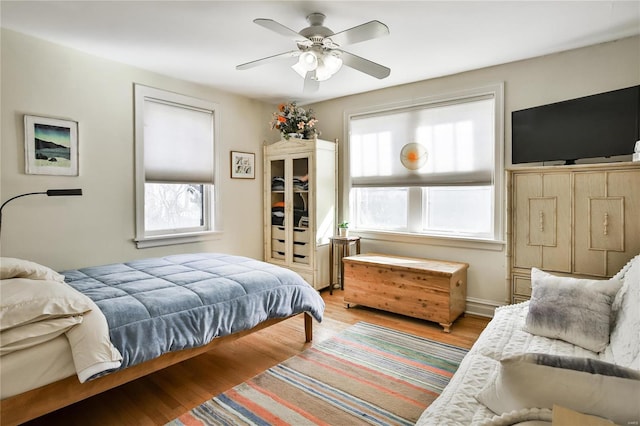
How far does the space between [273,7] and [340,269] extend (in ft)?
10.3

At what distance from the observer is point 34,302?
1.58 metres

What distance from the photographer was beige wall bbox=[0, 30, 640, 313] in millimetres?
2785

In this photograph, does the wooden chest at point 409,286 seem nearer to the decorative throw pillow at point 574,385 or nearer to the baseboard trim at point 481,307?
the baseboard trim at point 481,307

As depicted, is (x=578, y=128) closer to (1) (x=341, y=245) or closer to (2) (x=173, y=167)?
(1) (x=341, y=245)

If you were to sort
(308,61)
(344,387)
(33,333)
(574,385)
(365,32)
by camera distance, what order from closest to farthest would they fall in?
(574,385)
(33,333)
(365,32)
(344,387)
(308,61)

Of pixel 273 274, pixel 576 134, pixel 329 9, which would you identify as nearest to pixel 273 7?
pixel 329 9

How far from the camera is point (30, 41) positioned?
2.81 meters

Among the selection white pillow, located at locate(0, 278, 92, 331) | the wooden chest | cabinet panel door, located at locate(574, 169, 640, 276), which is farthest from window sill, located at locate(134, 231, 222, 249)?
cabinet panel door, located at locate(574, 169, 640, 276)

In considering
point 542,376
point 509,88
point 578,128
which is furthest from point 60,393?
point 509,88

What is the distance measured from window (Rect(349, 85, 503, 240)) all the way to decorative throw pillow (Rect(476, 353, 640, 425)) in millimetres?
2689

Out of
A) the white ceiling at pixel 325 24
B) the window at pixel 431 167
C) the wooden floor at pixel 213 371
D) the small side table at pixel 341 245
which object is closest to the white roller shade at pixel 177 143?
the white ceiling at pixel 325 24

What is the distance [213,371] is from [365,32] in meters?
2.52

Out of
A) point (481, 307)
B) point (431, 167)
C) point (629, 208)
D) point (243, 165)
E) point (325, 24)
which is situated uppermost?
point (325, 24)

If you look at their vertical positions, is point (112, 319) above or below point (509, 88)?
below
